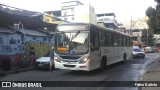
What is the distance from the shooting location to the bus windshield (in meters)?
15.2

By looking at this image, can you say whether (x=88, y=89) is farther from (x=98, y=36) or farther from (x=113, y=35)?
(x=113, y=35)

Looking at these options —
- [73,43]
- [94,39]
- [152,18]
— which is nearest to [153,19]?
[152,18]

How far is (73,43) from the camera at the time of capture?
1523 cm

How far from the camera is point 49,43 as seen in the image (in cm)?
2972

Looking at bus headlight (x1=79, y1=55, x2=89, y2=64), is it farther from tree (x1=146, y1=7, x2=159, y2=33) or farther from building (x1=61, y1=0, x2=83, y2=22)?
building (x1=61, y1=0, x2=83, y2=22)

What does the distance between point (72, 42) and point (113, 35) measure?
20.8 feet

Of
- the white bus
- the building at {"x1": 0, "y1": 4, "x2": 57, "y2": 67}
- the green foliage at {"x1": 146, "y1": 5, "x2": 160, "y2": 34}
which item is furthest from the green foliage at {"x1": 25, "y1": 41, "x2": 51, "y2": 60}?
the green foliage at {"x1": 146, "y1": 5, "x2": 160, "y2": 34}

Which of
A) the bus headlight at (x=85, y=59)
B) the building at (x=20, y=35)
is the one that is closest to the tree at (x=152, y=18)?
the bus headlight at (x=85, y=59)

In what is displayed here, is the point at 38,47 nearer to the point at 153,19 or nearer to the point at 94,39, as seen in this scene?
the point at 153,19

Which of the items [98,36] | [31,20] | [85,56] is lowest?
[85,56]

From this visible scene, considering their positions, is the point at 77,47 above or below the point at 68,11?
below

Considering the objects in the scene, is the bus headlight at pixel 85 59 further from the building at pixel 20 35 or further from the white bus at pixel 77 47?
the building at pixel 20 35

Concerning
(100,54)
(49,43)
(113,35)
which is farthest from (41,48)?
(100,54)

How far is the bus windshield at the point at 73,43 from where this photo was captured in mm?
15211
